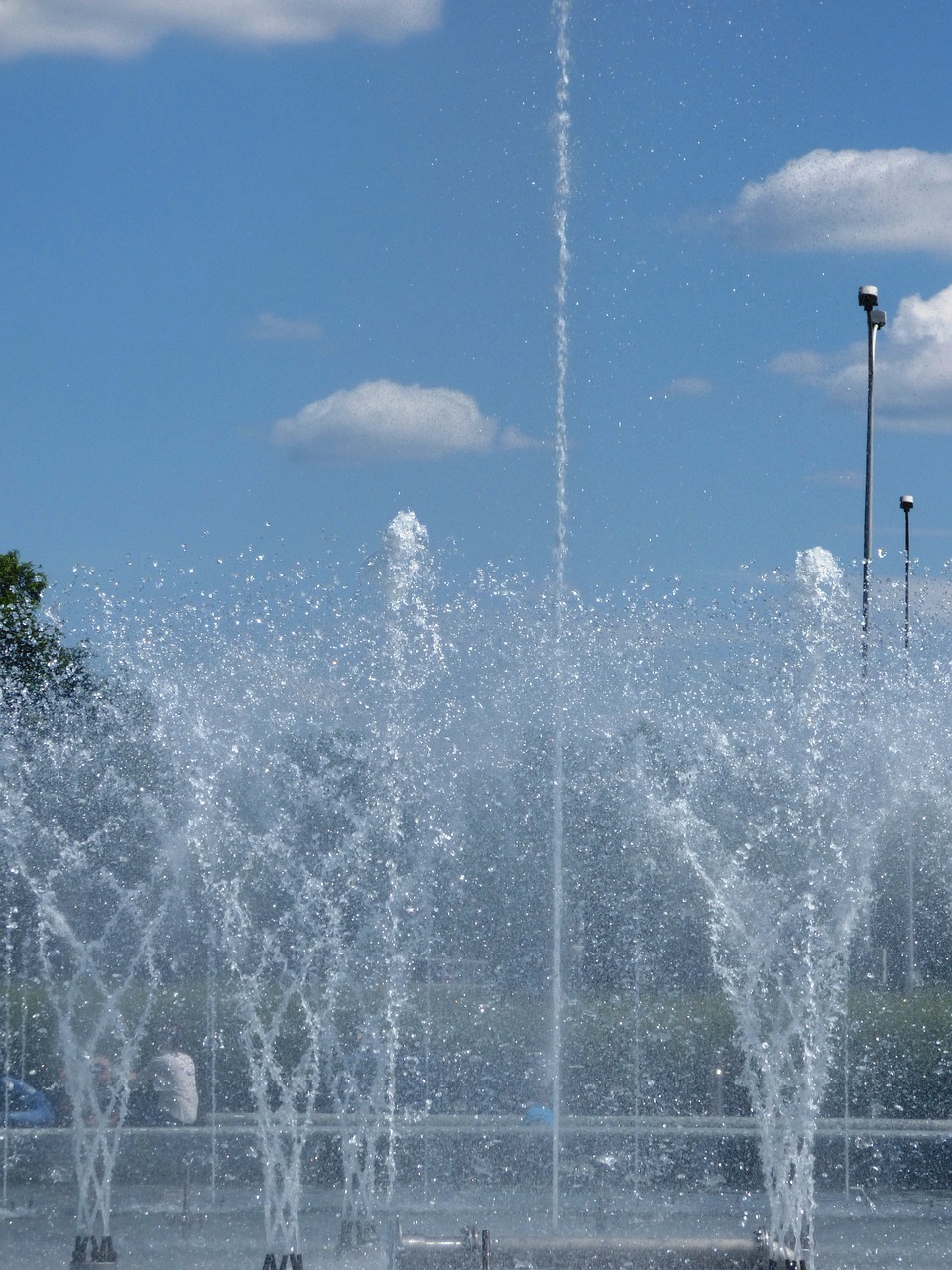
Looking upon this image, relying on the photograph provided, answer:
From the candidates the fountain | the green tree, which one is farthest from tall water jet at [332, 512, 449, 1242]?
the green tree

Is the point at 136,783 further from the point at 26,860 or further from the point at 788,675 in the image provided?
the point at 788,675

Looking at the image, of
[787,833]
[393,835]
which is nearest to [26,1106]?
[393,835]

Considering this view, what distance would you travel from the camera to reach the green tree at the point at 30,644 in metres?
21.9

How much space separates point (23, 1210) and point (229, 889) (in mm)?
3269

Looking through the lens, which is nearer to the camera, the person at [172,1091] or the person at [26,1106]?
the person at [172,1091]

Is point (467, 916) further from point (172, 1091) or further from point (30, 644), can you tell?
point (30, 644)

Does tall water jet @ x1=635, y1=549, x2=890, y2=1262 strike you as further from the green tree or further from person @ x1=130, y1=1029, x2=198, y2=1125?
the green tree

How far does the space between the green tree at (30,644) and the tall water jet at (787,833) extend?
7696mm

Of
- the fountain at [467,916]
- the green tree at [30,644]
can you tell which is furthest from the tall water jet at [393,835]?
the green tree at [30,644]

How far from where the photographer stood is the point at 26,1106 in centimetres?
1287

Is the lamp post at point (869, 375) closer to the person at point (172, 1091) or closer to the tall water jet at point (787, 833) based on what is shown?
the tall water jet at point (787, 833)

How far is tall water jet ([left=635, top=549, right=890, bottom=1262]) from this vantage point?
10.4 m

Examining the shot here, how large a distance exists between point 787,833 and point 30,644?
15.0 metres

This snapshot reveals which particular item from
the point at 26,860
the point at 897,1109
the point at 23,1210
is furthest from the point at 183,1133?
the point at 897,1109
